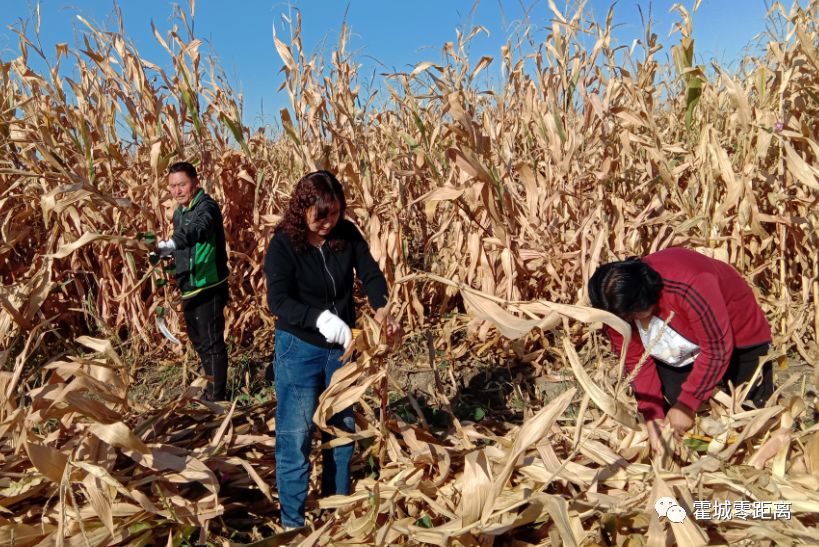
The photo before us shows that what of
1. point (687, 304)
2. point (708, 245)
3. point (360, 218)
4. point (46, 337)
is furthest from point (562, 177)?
point (46, 337)

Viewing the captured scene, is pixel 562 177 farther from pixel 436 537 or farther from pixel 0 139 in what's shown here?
pixel 0 139

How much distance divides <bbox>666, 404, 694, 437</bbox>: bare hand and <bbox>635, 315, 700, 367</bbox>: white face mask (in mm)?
237

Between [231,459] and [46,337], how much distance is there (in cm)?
337

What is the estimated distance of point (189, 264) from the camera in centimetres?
370

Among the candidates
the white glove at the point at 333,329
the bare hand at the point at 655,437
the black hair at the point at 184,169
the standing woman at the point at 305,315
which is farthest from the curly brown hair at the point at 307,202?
the black hair at the point at 184,169

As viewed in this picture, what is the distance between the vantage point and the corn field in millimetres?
1887

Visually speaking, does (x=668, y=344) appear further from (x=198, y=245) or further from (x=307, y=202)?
(x=198, y=245)

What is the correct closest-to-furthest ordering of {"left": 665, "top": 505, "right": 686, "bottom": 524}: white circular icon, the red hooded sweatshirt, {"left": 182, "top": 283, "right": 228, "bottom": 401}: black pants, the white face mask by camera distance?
{"left": 665, "top": 505, "right": 686, "bottom": 524}: white circular icon
the red hooded sweatshirt
the white face mask
{"left": 182, "top": 283, "right": 228, "bottom": 401}: black pants

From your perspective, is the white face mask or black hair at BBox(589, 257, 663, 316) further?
the white face mask

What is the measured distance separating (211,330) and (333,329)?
1.82 m

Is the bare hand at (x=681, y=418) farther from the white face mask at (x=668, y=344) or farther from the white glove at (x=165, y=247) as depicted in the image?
the white glove at (x=165, y=247)

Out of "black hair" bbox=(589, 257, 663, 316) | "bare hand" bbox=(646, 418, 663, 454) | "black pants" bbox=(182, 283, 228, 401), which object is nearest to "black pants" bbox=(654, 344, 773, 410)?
"bare hand" bbox=(646, 418, 663, 454)

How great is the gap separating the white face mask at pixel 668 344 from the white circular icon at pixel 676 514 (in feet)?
2.40

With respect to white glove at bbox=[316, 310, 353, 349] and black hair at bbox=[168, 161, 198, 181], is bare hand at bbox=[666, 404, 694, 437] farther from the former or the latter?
black hair at bbox=[168, 161, 198, 181]
